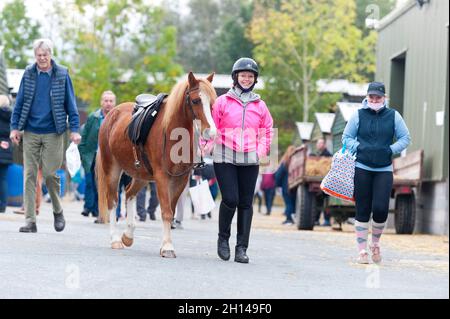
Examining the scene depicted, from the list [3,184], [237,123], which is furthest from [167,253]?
[3,184]

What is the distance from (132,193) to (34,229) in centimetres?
157

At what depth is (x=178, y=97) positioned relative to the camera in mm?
10953

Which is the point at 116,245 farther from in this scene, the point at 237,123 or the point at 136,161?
the point at 237,123

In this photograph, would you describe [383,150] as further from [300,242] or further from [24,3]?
[24,3]

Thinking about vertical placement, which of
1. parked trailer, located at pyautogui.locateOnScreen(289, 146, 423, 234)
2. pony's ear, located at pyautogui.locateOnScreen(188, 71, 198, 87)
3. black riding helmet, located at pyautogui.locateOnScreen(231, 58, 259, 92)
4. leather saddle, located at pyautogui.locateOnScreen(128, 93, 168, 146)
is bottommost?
parked trailer, located at pyautogui.locateOnScreen(289, 146, 423, 234)

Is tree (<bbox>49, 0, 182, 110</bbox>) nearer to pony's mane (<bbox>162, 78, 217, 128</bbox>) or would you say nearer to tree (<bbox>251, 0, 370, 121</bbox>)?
tree (<bbox>251, 0, 370, 121</bbox>)

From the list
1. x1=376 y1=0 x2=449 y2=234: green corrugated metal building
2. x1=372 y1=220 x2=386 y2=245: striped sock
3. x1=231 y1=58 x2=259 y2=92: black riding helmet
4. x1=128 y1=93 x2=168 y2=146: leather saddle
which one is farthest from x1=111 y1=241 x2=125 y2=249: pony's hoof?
x1=376 y1=0 x2=449 y2=234: green corrugated metal building

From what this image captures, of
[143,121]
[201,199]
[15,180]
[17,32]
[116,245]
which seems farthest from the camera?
[17,32]

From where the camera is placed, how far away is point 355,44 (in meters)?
53.3

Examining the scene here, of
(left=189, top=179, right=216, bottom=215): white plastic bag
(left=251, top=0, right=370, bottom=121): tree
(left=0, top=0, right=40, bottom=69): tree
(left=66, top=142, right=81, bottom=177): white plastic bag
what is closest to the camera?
(left=189, top=179, right=216, bottom=215): white plastic bag

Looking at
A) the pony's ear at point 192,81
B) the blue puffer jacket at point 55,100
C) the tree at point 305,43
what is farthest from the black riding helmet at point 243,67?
the tree at point 305,43

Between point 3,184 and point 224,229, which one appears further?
point 3,184

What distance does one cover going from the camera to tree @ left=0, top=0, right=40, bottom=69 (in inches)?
2299

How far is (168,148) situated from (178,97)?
1.73 ft
